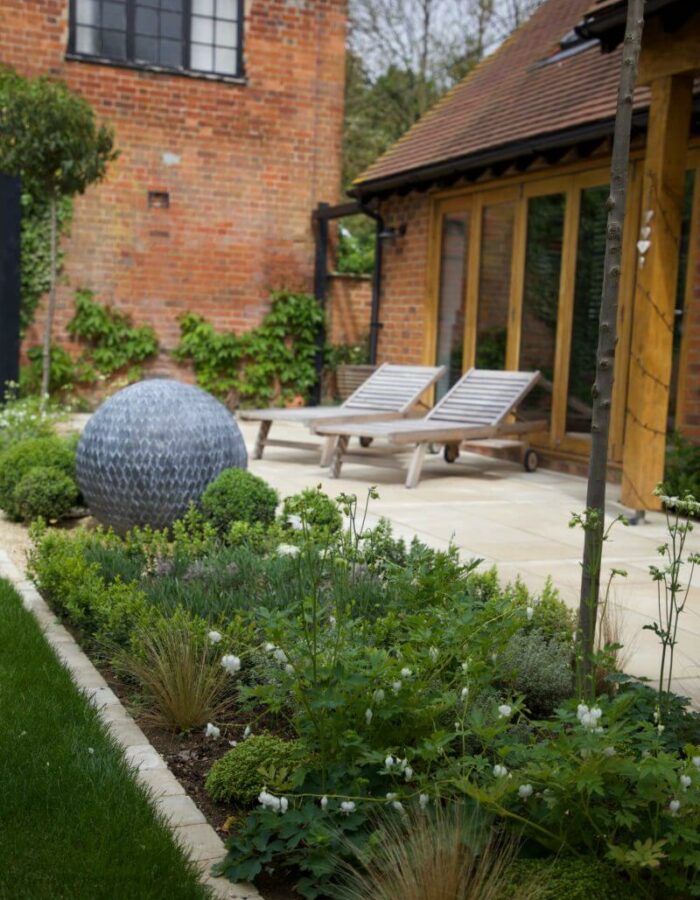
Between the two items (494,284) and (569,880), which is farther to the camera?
(494,284)

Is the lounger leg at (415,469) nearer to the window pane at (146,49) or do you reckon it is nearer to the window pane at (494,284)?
the window pane at (494,284)

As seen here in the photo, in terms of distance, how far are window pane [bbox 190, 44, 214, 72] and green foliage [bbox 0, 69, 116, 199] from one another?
127 inches

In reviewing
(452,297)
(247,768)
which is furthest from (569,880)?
(452,297)

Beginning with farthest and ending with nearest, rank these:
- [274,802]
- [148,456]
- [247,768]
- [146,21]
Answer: [146,21]
[148,456]
[247,768]
[274,802]

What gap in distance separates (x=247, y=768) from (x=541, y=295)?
7.84 m

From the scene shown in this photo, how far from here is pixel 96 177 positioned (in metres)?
11.4

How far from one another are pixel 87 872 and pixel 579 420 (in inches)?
305

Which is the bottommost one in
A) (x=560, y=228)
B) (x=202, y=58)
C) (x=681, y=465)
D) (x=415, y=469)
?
(x=415, y=469)

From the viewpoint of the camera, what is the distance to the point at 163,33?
1395 centimetres

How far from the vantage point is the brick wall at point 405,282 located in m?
12.0

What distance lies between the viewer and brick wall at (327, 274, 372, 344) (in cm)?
1513

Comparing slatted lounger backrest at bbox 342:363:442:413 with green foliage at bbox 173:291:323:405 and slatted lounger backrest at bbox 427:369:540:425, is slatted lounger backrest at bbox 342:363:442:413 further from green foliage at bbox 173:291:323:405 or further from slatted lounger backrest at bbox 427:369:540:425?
green foliage at bbox 173:291:323:405

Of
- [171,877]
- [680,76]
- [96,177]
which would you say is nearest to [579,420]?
[680,76]

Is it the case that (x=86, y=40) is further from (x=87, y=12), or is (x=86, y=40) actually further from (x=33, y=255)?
(x=33, y=255)
